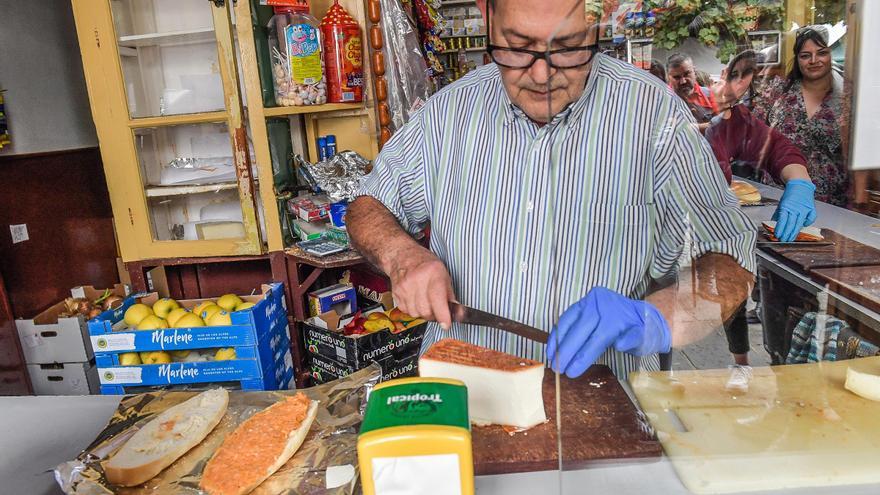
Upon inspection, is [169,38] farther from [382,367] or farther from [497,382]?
[497,382]

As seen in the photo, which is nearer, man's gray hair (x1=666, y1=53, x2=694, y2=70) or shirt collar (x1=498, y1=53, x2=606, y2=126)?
man's gray hair (x1=666, y1=53, x2=694, y2=70)

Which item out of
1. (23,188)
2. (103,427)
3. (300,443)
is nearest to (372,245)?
(300,443)

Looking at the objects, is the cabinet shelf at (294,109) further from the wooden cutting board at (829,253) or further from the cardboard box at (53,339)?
the wooden cutting board at (829,253)

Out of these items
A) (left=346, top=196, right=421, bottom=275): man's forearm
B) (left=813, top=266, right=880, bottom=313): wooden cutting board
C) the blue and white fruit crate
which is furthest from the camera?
the blue and white fruit crate

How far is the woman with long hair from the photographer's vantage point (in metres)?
0.84

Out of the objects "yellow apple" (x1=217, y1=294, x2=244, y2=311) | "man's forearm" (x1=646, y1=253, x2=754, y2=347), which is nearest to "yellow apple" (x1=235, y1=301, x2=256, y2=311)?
"yellow apple" (x1=217, y1=294, x2=244, y2=311)

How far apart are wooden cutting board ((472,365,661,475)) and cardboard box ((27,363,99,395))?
2.62m

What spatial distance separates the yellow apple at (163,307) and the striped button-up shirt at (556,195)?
1469 mm

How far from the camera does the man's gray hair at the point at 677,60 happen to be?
35.8 inches

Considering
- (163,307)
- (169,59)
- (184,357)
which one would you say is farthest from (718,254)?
(169,59)

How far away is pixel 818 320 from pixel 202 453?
124cm

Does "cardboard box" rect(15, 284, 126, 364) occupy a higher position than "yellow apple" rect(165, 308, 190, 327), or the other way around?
"yellow apple" rect(165, 308, 190, 327)

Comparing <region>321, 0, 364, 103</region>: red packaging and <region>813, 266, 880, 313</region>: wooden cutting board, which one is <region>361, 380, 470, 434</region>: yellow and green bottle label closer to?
<region>813, 266, 880, 313</region>: wooden cutting board

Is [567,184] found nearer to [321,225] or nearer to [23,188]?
[321,225]
